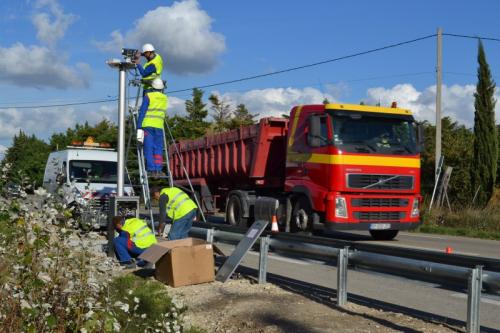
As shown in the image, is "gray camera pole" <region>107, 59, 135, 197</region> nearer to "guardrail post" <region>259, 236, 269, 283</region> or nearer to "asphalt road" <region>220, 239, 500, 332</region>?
"asphalt road" <region>220, 239, 500, 332</region>

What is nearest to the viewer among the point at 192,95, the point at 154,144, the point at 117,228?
the point at 117,228

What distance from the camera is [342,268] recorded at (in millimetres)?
7043

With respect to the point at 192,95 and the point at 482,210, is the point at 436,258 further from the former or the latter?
the point at 192,95

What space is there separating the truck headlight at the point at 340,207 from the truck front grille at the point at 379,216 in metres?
0.29

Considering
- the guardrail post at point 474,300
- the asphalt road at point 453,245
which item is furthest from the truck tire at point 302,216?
the guardrail post at point 474,300

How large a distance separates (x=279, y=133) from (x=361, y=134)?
2.51 metres

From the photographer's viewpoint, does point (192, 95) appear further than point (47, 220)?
Yes

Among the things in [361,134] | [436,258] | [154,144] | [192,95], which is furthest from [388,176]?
[192,95]

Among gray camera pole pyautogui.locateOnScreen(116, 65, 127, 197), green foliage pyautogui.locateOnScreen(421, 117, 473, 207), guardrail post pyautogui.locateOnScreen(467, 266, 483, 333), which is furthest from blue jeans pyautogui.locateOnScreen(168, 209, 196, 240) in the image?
green foliage pyautogui.locateOnScreen(421, 117, 473, 207)

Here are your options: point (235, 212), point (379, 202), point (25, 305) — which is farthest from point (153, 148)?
point (25, 305)

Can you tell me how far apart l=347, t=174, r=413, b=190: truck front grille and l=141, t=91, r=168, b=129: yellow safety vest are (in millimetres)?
4253

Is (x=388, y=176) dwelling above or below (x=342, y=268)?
above

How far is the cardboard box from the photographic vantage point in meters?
7.95

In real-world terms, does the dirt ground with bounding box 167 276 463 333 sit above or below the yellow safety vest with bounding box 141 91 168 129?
below
